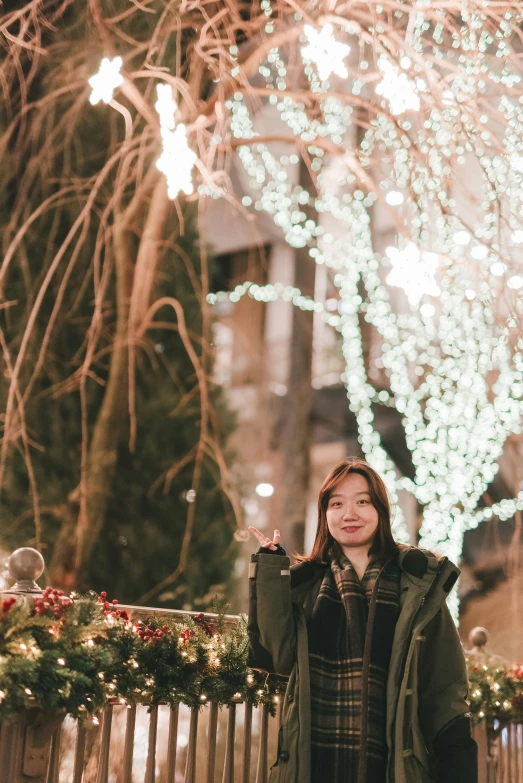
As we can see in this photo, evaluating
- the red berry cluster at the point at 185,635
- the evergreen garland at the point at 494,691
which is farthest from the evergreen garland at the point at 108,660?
the evergreen garland at the point at 494,691

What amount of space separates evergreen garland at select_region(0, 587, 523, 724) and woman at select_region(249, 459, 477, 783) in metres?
0.20

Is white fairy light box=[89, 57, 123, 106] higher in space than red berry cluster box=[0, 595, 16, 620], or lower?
higher

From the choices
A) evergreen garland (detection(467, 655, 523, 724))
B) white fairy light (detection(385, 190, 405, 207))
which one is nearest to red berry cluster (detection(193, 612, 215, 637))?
evergreen garland (detection(467, 655, 523, 724))

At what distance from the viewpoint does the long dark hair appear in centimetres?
298

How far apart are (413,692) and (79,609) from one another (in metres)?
1.00

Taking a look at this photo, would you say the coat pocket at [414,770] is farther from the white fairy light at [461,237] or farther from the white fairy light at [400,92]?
the white fairy light at [461,237]

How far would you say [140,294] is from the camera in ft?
20.4

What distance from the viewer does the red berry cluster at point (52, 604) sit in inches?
95.3

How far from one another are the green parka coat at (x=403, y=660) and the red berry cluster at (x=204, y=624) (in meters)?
0.27

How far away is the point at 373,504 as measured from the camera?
3.01 metres

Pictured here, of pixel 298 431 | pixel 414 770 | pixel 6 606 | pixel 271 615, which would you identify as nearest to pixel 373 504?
pixel 271 615

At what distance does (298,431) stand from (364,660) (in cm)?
662

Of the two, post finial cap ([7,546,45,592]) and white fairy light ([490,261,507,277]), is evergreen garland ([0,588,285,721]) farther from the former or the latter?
white fairy light ([490,261,507,277])

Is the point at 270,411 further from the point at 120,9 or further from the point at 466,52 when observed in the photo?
the point at 466,52
